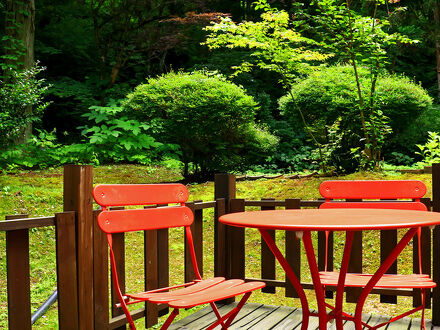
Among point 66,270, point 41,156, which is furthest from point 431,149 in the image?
point 41,156

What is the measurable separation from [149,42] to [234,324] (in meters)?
11.3

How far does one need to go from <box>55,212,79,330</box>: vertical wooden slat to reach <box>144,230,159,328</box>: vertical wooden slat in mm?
580

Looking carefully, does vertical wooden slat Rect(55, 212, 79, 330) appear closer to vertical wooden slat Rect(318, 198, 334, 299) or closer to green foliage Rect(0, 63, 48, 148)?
vertical wooden slat Rect(318, 198, 334, 299)

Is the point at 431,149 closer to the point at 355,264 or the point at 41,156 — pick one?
the point at 355,264

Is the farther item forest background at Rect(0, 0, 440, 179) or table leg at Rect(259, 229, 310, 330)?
forest background at Rect(0, 0, 440, 179)

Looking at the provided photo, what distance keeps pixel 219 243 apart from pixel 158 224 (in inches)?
42.8

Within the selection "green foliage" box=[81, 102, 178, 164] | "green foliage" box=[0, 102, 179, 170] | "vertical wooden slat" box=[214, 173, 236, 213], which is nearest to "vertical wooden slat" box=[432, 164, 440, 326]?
"vertical wooden slat" box=[214, 173, 236, 213]

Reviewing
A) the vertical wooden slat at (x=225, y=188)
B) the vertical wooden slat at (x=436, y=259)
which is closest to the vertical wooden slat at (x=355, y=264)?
the vertical wooden slat at (x=436, y=259)

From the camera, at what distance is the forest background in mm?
7230

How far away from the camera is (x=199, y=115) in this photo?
7234 mm

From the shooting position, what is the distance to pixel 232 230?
3.57m

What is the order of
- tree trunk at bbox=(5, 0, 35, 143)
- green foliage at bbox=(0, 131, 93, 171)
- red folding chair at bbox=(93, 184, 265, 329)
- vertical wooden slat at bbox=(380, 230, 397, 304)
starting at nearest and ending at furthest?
red folding chair at bbox=(93, 184, 265, 329), vertical wooden slat at bbox=(380, 230, 397, 304), green foliage at bbox=(0, 131, 93, 171), tree trunk at bbox=(5, 0, 35, 143)

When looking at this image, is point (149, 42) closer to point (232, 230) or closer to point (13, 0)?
point (13, 0)

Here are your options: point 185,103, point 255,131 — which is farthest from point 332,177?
point 185,103
